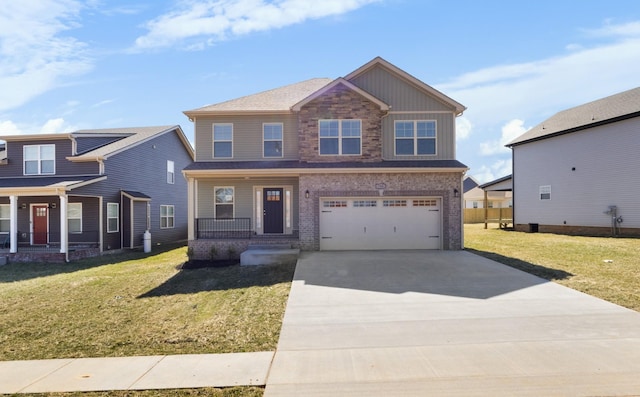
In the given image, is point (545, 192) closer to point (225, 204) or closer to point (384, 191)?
point (384, 191)

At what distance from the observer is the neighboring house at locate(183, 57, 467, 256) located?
48.2ft

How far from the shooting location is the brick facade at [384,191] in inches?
575

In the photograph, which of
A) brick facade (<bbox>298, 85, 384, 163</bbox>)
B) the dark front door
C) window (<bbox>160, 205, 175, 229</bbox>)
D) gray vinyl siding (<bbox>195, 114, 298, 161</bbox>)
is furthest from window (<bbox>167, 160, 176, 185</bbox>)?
brick facade (<bbox>298, 85, 384, 163</bbox>)

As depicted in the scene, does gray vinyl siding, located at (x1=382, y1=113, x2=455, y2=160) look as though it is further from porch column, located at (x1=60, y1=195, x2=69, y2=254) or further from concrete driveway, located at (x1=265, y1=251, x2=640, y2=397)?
porch column, located at (x1=60, y1=195, x2=69, y2=254)

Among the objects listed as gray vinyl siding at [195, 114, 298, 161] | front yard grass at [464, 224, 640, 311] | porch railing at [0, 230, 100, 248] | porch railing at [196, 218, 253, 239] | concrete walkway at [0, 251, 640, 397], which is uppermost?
gray vinyl siding at [195, 114, 298, 161]

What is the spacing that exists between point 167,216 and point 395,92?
16225mm

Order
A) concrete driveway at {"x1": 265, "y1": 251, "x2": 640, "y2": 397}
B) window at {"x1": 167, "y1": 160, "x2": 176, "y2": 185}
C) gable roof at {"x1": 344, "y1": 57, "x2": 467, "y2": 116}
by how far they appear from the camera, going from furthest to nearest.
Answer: window at {"x1": 167, "y1": 160, "x2": 176, "y2": 185}, gable roof at {"x1": 344, "y1": 57, "x2": 467, "y2": 116}, concrete driveway at {"x1": 265, "y1": 251, "x2": 640, "y2": 397}

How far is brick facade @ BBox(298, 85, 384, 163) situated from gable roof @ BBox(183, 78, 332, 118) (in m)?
1.40

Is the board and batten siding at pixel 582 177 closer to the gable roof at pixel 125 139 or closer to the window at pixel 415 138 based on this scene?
the window at pixel 415 138

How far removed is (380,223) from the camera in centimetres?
1491

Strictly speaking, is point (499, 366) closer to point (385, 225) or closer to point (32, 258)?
point (385, 225)

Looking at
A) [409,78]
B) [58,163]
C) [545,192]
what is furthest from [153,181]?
[545,192]

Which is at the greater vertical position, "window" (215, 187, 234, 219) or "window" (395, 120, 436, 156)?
"window" (395, 120, 436, 156)

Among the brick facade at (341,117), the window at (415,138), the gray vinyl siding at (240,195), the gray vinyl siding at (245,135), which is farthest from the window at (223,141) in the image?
the window at (415,138)
